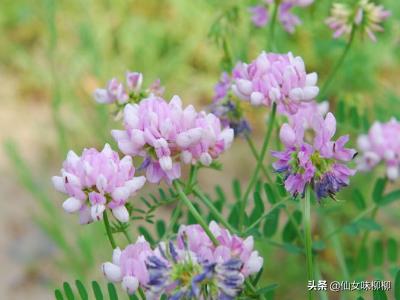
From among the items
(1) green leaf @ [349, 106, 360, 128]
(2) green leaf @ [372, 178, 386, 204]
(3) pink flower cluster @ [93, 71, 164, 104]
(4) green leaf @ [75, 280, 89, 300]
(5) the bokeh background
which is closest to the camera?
(4) green leaf @ [75, 280, 89, 300]

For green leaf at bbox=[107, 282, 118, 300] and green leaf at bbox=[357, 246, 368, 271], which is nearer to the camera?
green leaf at bbox=[107, 282, 118, 300]

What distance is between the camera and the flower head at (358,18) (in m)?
1.26

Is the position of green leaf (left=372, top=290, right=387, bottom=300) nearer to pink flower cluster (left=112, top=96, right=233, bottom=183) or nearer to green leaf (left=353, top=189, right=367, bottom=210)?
pink flower cluster (left=112, top=96, right=233, bottom=183)

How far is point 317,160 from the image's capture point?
861mm

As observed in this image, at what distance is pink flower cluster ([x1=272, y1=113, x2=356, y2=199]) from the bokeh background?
3.40 ft

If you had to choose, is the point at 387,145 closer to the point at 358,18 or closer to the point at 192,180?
the point at 358,18

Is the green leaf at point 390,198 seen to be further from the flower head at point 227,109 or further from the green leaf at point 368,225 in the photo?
the flower head at point 227,109

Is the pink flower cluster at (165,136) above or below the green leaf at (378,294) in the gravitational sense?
above

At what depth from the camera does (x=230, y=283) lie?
2.48ft

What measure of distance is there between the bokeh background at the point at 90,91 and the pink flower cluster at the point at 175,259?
1.10 m

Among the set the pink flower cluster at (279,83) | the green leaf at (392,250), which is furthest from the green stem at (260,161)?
the green leaf at (392,250)

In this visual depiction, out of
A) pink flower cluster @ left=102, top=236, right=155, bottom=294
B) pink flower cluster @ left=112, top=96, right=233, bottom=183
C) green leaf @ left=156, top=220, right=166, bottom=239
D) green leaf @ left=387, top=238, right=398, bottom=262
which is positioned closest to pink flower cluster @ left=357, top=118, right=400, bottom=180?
green leaf @ left=387, top=238, right=398, bottom=262

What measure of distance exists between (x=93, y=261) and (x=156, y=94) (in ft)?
4.01

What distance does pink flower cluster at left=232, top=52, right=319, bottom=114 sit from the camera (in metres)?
0.94
